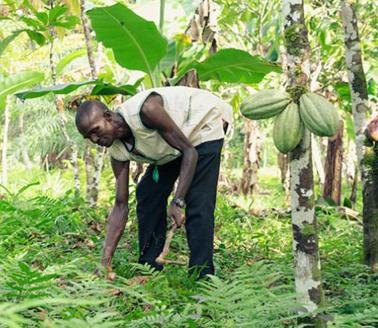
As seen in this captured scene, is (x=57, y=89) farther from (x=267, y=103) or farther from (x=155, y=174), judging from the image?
(x=267, y=103)

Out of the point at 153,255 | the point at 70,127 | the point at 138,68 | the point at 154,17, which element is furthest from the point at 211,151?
the point at 70,127

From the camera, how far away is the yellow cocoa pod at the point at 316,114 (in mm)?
2236

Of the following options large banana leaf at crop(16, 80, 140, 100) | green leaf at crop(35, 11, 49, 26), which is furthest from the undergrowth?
green leaf at crop(35, 11, 49, 26)

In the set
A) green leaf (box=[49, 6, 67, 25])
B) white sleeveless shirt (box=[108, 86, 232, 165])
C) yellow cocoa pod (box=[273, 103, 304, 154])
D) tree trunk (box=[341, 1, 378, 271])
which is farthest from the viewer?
green leaf (box=[49, 6, 67, 25])

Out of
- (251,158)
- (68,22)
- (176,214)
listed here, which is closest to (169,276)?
(176,214)

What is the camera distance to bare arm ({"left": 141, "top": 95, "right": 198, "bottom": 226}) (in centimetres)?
335

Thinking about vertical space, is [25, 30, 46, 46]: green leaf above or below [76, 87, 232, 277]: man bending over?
above

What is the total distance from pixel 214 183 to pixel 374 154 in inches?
39.6

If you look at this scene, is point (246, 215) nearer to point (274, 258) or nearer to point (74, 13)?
point (274, 258)

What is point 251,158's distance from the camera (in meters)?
9.59

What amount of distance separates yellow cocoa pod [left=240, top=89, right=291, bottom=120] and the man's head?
44.5 inches

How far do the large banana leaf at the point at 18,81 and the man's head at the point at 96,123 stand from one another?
1.81 metres

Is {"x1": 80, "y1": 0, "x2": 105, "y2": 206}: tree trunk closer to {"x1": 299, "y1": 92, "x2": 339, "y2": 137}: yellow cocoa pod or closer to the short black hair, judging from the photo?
the short black hair

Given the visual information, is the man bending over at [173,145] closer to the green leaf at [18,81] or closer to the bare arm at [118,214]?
the bare arm at [118,214]
